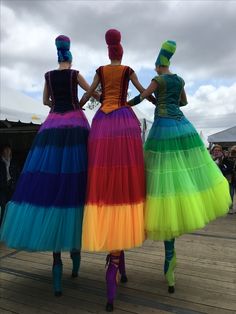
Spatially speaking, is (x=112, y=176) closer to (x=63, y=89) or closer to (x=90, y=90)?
(x=90, y=90)

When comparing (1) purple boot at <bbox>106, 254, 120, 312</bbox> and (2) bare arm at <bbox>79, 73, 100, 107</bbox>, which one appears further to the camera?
(2) bare arm at <bbox>79, 73, 100, 107</bbox>

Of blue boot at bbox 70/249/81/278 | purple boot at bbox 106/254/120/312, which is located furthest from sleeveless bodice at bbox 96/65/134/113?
blue boot at bbox 70/249/81/278

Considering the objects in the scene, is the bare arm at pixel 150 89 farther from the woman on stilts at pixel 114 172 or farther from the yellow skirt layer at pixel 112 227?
the yellow skirt layer at pixel 112 227

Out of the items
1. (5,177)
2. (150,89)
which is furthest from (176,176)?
(5,177)

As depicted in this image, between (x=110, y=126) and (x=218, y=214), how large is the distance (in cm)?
117

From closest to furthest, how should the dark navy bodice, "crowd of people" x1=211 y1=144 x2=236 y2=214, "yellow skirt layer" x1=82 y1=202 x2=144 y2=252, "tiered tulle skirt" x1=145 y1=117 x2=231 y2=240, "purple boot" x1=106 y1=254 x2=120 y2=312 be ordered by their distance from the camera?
"yellow skirt layer" x1=82 y1=202 x2=144 y2=252, "tiered tulle skirt" x1=145 y1=117 x2=231 y2=240, "purple boot" x1=106 y1=254 x2=120 y2=312, the dark navy bodice, "crowd of people" x1=211 y1=144 x2=236 y2=214

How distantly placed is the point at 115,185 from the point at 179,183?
52cm

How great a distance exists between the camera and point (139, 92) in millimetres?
3268

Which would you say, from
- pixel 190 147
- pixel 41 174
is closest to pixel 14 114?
pixel 41 174

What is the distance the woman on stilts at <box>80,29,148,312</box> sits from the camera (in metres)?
2.80

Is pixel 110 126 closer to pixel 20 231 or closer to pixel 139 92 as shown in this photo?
pixel 139 92

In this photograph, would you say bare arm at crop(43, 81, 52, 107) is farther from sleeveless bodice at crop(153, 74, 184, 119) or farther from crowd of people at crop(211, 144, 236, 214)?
crowd of people at crop(211, 144, 236, 214)

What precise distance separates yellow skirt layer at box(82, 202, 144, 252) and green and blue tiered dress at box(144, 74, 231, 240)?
0.41 ft

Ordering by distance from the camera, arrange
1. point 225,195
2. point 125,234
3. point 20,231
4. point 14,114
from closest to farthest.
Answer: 1. point 125,234
2. point 20,231
3. point 225,195
4. point 14,114
